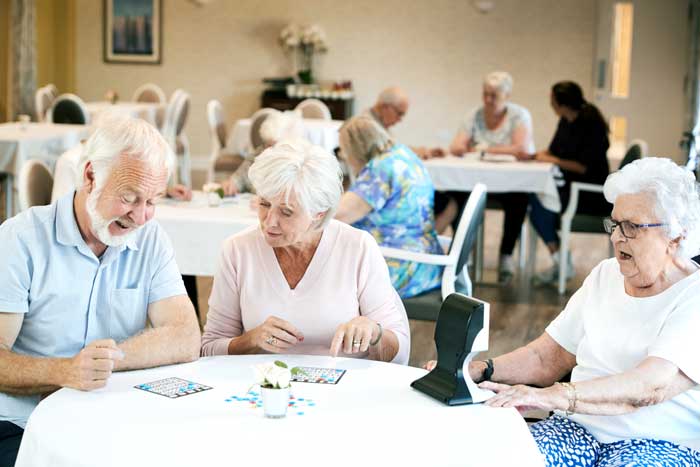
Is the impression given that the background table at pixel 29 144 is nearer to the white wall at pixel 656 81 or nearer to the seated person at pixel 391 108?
the seated person at pixel 391 108

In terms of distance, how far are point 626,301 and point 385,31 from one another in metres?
9.69

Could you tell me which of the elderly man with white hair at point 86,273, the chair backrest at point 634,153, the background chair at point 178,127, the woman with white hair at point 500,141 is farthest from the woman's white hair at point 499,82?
the elderly man with white hair at point 86,273

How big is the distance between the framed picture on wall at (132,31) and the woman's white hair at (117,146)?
10.4 meters

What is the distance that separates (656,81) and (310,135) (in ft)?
13.3

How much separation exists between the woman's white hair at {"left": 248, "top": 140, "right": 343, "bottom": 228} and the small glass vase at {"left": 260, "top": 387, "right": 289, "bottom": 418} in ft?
2.58

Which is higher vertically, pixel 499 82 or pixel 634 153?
pixel 499 82

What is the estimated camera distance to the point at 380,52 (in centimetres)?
1182

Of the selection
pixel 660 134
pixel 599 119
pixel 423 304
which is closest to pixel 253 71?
pixel 660 134

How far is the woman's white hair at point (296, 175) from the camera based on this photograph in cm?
265

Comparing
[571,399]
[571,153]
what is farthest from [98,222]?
[571,153]

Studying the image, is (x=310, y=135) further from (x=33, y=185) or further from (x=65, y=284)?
(x=65, y=284)

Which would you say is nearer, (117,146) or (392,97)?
(117,146)

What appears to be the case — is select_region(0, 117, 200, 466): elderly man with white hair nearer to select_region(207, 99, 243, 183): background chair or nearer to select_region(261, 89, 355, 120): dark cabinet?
select_region(207, 99, 243, 183): background chair

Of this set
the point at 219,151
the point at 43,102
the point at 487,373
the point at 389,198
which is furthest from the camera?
the point at 43,102
